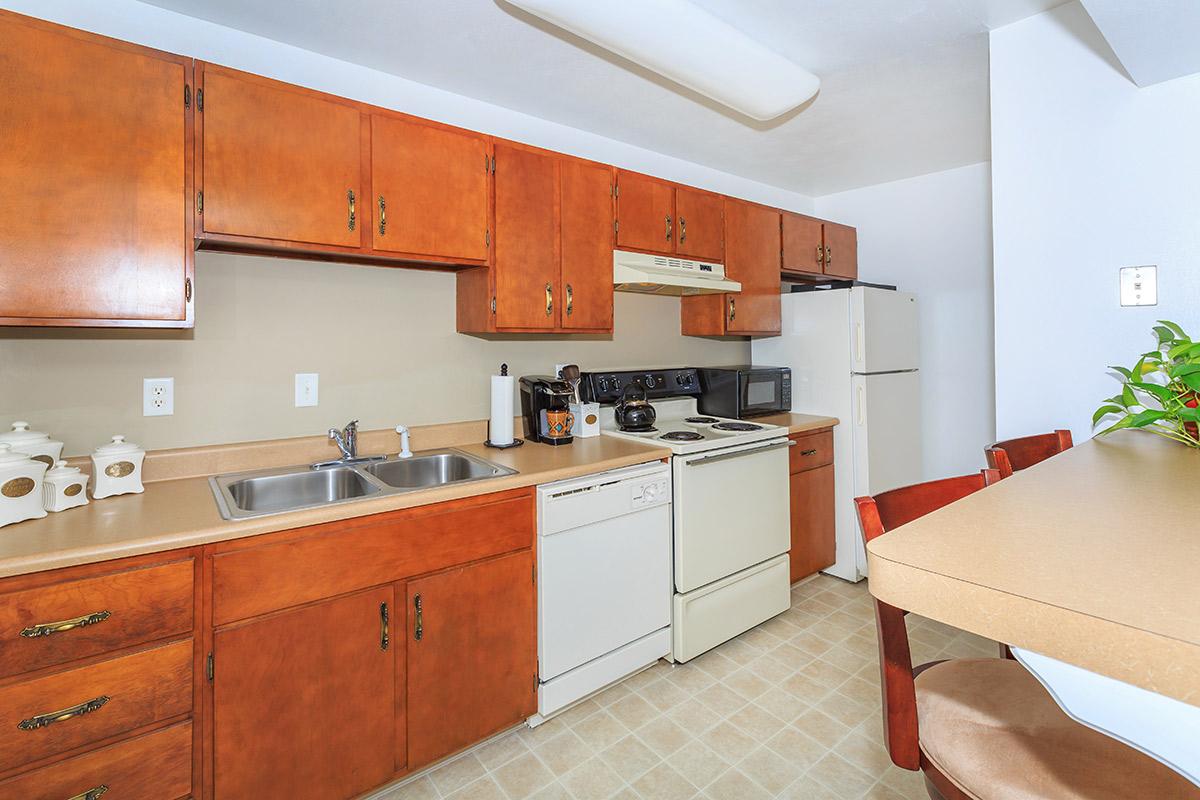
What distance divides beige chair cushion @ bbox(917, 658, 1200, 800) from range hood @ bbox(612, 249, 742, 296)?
6.40 ft

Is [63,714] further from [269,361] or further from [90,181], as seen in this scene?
[90,181]

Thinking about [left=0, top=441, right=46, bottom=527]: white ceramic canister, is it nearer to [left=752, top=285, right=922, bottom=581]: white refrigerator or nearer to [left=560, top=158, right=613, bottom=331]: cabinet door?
[left=560, top=158, right=613, bottom=331]: cabinet door

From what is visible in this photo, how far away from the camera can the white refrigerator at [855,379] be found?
9.92ft

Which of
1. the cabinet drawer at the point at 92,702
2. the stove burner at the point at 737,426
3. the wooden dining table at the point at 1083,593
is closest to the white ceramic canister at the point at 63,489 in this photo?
the cabinet drawer at the point at 92,702

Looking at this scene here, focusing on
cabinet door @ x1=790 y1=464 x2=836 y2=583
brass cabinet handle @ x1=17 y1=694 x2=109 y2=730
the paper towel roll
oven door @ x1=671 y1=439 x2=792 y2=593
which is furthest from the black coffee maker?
brass cabinet handle @ x1=17 y1=694 x2=109 y2=730

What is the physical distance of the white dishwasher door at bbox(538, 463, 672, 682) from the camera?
1.92m

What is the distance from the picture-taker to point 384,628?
159 centimetres

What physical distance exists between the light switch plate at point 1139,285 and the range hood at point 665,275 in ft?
5.04

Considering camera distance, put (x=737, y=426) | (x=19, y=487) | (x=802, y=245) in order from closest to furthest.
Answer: (x=19, y=487) < (x=737, y=426) < (x=802, y=245)

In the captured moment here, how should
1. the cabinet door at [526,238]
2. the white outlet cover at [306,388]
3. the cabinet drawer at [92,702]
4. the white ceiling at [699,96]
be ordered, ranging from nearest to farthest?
the cabinet drawer at [92,702]
the white ceiling at [699,96]
the white outlet cover at [306,388]
the cabinet door at [526,238]

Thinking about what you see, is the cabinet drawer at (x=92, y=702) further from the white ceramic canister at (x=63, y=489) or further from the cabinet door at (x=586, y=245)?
the cabinet door at (x=586, y=245)

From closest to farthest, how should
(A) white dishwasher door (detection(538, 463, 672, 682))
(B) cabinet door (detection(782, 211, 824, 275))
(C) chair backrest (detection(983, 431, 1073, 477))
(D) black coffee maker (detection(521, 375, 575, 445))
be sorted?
(C) chair backrest (detection(983, 431, 1073, 477))
(A) white dishwasher door (detection(538, 463, 672, 682))
(D) black coffee maker (detection(521, 375, 575, 445))
(B) cabinet door (detection(782, 211, 824, 275))

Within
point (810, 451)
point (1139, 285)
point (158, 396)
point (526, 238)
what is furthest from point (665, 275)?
point (158, 396)

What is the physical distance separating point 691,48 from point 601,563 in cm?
179
